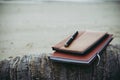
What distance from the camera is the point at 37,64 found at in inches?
46.1

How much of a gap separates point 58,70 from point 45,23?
993 mm

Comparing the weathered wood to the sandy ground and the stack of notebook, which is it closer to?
the stack of notebook

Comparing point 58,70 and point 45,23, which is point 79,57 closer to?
point 58,70

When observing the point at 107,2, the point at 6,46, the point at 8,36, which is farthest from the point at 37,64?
the point at 107,2

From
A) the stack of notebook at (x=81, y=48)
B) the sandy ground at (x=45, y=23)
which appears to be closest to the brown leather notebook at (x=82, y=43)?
the stack of notebook at (x=81, y=48)

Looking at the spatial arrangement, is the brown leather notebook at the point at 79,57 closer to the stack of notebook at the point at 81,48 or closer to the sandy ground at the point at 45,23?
the stack of notebook at the point at 81,48

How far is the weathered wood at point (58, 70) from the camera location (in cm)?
114

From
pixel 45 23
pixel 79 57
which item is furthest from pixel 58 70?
pixel 45 23

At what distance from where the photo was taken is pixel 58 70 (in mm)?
1146

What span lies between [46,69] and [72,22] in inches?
39.0

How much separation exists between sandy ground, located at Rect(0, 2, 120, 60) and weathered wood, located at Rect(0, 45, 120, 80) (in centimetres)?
45

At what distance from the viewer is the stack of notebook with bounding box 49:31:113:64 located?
111 cm

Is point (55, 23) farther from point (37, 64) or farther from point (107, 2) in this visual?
point (37, 64)

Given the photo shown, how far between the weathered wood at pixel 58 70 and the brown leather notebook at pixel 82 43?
0.07 m
